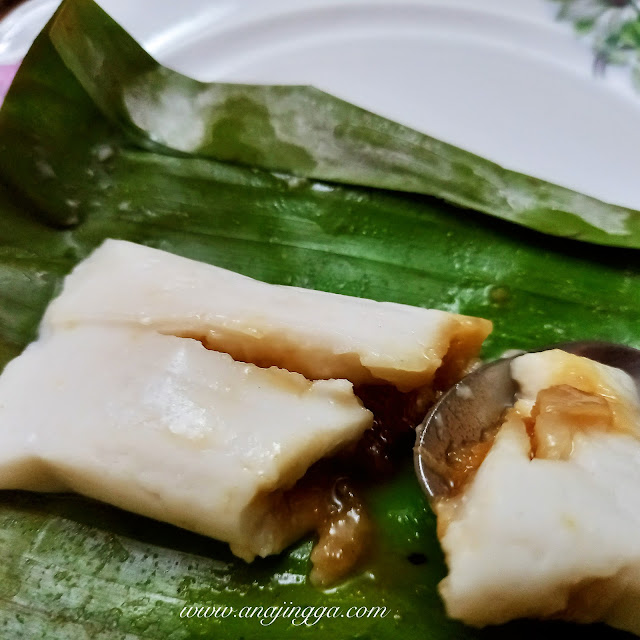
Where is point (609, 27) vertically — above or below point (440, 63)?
above

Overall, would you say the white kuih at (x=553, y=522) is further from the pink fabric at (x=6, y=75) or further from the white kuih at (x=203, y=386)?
the pink fabric at (x=6, y=75)

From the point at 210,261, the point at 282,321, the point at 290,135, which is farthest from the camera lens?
the point at 290,135

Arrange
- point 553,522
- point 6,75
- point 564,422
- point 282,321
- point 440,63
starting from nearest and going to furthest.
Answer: point 553,522 < point 564,422 < point 282,321 < point 6,75 < point 440,63

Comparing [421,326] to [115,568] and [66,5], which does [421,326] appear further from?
[66,5]

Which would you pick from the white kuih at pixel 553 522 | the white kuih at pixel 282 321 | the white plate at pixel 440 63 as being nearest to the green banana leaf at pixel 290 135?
the white plate at pixel 440 63

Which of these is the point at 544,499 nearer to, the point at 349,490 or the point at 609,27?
the point at 349,490

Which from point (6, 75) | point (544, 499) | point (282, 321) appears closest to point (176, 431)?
point (282, 321)

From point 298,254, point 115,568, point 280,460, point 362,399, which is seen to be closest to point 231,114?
point 298,254

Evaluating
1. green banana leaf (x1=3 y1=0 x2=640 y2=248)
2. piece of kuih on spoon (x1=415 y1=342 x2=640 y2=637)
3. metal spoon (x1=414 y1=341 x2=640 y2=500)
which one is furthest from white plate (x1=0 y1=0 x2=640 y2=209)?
piece of kuih on spoon (x1=415 y1=342 x2=640 y2=637)
